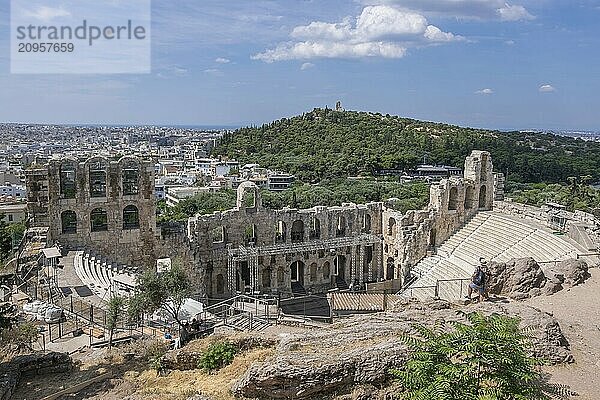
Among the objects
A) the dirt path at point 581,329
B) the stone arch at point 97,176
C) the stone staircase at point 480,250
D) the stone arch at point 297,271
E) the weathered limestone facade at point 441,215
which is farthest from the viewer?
the stone arch at point 297,271

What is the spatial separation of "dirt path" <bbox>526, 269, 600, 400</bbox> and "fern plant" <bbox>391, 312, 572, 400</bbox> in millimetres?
3119

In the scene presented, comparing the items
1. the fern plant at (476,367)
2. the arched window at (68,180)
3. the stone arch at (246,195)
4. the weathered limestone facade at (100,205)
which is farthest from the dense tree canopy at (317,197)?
the fern plant at (476,367)

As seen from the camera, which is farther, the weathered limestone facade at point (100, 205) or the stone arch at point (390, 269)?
the stone arch at point (390, 269)

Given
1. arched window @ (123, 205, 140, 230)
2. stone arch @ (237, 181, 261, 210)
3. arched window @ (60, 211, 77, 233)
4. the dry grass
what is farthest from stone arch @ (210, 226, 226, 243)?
the dry grass

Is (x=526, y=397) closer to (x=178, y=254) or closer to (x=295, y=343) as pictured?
(x=295, y=343)

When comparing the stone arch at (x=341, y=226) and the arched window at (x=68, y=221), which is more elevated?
the arched window at (x=68, y=221)

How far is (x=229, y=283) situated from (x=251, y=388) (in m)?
20.0

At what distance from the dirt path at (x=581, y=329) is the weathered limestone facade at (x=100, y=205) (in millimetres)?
18923

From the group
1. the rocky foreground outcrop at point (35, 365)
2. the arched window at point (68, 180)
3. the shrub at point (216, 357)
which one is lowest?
the rocky foreground outcrop at point (35, 365)

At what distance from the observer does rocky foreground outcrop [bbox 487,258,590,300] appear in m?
19.0

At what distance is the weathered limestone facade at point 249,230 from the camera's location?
26.9 meters

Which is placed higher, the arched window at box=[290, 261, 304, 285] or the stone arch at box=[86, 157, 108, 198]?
the stone arch at box=[86, 157, 108, 198]

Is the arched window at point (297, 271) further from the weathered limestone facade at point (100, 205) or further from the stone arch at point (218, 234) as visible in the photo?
the weathered limestone facade at point (100, 205)

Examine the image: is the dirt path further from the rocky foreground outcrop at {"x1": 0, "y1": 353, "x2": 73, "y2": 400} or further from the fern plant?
the rocky foreground outcrop at {"x1": 0, "y1": 353, "x2": 73, "y2": 400}
